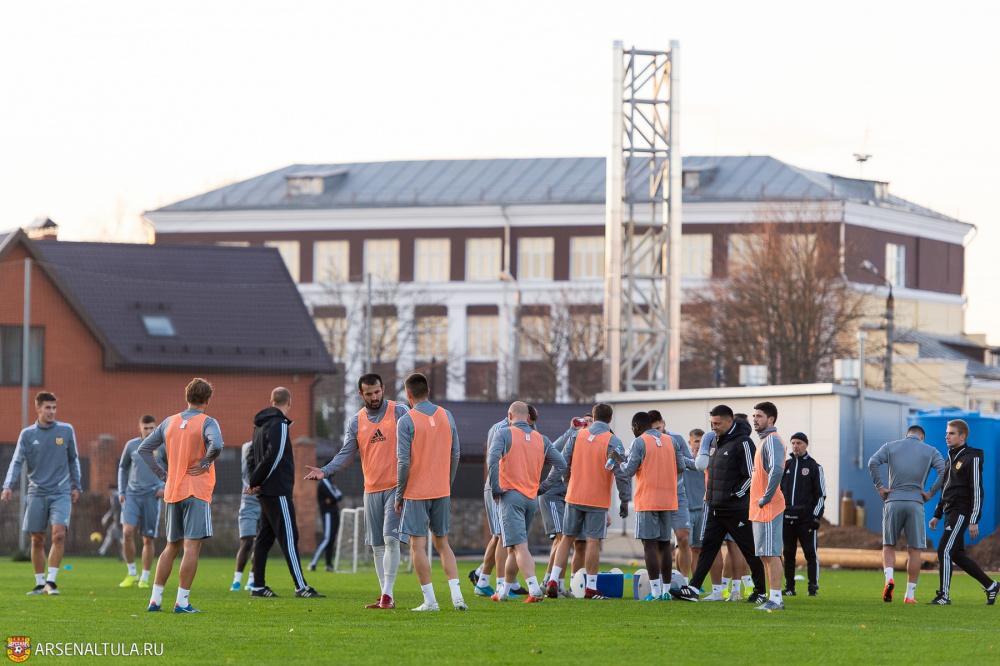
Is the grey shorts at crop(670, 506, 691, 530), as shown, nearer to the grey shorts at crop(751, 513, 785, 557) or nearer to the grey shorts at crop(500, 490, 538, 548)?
the grey shorts at crop(751, 513, 785, 557)

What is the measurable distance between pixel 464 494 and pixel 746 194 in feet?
146

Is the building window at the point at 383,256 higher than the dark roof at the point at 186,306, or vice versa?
the building window at the point at 383,256

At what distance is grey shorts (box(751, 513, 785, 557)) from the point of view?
64.0 feet

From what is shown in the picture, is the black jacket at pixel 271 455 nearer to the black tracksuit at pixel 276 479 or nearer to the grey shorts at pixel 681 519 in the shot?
the black tracksuit at pixel 276 479

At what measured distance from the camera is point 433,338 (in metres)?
90.2

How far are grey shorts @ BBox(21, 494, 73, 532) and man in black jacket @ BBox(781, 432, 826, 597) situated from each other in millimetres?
8422

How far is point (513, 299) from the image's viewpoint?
3693 inches

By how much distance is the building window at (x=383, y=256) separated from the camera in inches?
3765

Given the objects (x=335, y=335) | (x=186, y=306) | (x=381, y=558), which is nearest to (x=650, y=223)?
(x=186, y=306)

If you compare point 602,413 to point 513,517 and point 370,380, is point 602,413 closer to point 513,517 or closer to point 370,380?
point 513,517

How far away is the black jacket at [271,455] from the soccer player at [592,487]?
2.95 meters

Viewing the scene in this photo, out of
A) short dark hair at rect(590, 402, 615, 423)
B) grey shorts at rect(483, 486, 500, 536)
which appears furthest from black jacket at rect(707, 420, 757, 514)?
grey shorts at rect(483, 486, 500, 536)

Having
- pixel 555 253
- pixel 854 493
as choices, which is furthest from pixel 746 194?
pixel 854 493

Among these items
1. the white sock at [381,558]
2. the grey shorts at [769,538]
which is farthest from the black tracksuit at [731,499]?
the white sock at [381,558]
